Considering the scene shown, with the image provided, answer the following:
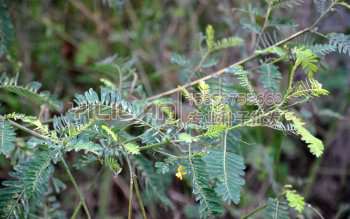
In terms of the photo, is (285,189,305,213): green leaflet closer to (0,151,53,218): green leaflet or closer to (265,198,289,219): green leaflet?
(265,198,289,219): green leaflet

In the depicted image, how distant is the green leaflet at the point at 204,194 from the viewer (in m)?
0.94

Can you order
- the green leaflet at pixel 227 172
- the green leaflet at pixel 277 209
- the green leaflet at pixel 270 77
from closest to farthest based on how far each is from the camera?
the green leaflet at pixel 227 172
the green leaflet at pixel 277 209
the green leaflet at pixel 270 77

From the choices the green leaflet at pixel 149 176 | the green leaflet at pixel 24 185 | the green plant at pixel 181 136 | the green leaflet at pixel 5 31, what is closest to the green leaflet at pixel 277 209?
the green plant at pixel 181 136

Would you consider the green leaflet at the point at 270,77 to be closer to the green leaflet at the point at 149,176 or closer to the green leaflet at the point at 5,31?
the green leaflet at the point at 149,176

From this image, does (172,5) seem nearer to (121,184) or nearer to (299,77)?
(299,77)

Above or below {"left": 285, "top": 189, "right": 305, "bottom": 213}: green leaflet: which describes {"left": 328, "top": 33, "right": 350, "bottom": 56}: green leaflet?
above

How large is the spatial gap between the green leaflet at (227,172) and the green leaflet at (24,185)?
326 mm

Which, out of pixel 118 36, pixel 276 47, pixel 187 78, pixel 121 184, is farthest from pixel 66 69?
pixel 276 47

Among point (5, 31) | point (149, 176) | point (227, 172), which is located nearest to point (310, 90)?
point (227, 172)

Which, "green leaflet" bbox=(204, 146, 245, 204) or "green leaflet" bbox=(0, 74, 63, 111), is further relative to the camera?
"green leaflet" bbox=(0, 74, 63, 111)

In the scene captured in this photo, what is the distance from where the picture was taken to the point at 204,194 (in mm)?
939

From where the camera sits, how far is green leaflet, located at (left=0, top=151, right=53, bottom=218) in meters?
0.95

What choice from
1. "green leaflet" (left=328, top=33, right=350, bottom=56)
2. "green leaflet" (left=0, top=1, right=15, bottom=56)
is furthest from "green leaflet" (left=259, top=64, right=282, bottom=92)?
"green leaflet" (left=0, top=1, right=15, bottom=56)

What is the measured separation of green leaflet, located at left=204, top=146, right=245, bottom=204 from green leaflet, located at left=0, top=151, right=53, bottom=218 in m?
0.33
